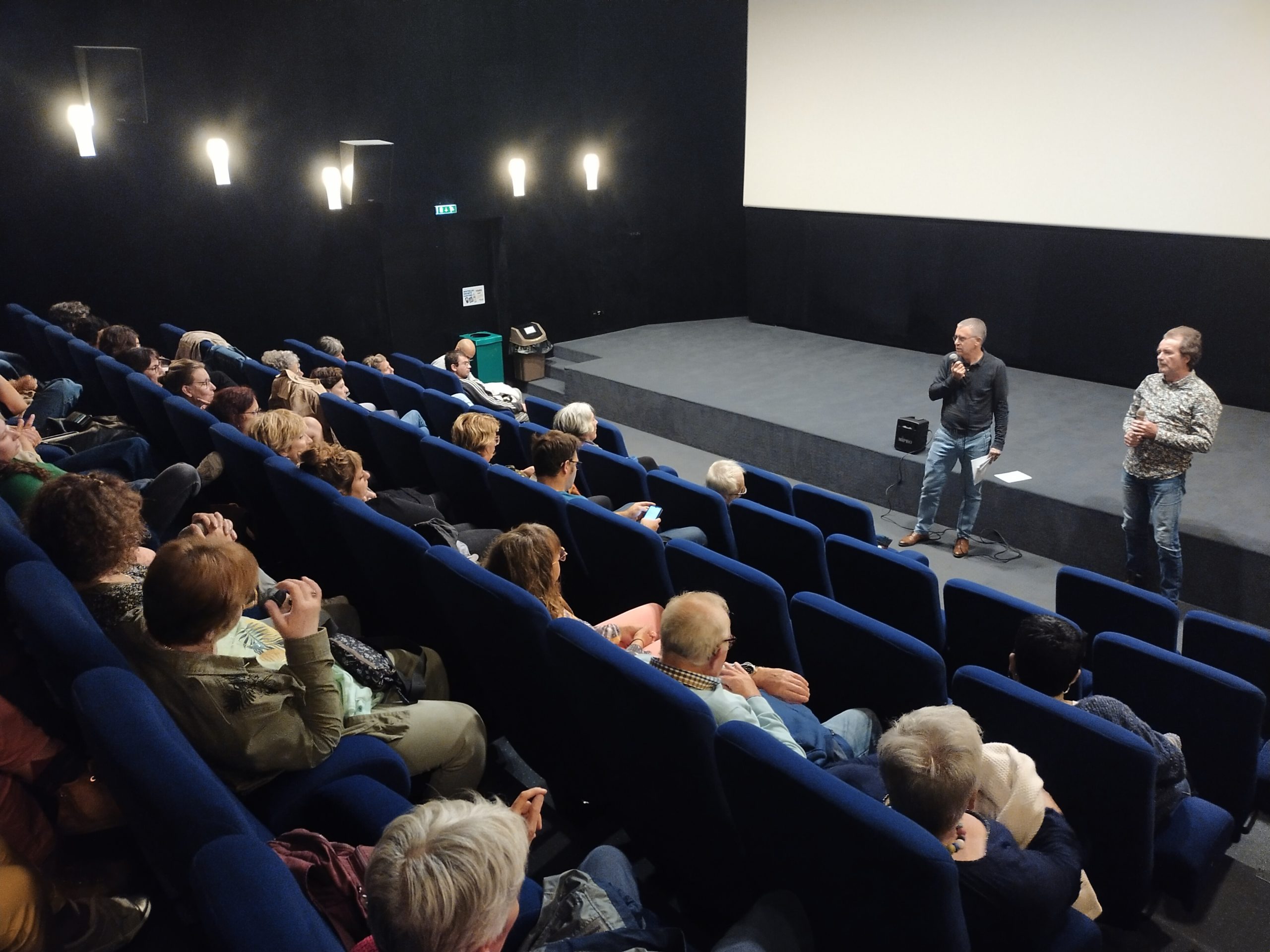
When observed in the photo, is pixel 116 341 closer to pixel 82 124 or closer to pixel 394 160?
pixel 82 124

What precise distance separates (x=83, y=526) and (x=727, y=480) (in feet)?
8.38

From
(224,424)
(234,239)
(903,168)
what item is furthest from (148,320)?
(903,168)

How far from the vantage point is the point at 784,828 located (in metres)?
1.60

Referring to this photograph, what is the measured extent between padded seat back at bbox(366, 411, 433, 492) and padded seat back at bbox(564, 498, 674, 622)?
3.91ft

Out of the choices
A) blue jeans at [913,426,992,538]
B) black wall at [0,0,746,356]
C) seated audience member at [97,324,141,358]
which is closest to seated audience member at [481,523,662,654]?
blue jeans at [913,426,992,538]

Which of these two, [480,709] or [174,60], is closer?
[480,709]

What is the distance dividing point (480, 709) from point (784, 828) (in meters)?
1.40

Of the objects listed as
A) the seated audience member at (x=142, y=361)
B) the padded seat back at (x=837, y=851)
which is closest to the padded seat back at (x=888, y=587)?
the padded seat back at (x=837, y=851)

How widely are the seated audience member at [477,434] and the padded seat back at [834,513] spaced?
1.28 meters

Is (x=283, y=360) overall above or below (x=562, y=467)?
above

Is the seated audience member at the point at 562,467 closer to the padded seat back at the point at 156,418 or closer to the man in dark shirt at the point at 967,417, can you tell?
the padded seat back at the point at 156,418

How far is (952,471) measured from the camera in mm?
5230

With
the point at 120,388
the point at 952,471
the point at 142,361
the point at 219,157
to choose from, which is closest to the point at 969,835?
the point at 952,471

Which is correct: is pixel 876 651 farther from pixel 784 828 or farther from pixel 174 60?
pixel 174 60
